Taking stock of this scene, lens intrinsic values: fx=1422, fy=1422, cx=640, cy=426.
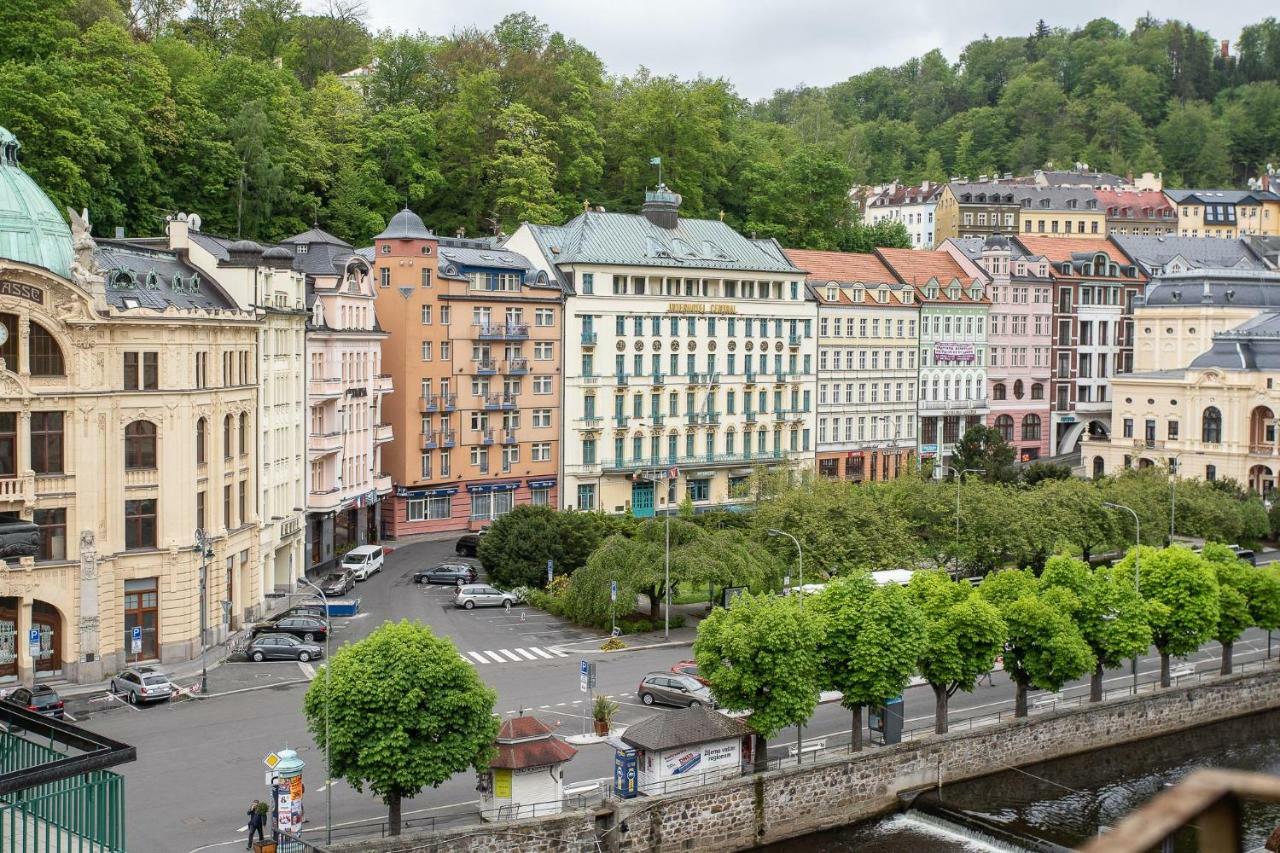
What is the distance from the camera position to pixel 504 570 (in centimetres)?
7206

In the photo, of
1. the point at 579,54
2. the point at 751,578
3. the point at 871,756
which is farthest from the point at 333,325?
the point at 579,54

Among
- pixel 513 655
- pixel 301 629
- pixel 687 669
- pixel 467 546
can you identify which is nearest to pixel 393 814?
pixel 687 669

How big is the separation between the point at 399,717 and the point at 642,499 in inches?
2395

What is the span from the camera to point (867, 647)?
45906 millimetres

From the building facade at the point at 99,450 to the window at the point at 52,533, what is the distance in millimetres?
50

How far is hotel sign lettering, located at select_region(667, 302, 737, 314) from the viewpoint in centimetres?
9775

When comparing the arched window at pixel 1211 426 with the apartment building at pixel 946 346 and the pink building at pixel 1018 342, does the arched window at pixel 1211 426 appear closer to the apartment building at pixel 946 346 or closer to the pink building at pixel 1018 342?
the pink building at pixel 1018 342

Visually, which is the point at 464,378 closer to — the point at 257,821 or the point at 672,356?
the point at 672,356

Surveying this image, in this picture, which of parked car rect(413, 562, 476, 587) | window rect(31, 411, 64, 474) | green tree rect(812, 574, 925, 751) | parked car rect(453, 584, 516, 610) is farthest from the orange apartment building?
green tree rect(812, 574, 925, 751)

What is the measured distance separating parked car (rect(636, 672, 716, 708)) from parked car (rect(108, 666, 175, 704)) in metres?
17.6

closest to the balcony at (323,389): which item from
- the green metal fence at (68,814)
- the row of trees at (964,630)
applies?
the row of trees at (964,630)

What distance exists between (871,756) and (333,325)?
43021 mm

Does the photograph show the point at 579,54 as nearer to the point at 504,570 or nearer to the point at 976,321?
the point at 976,321

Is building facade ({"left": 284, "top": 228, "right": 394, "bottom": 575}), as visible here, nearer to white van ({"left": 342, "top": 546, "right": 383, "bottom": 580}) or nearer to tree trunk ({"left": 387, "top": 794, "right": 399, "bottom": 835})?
white van ({"left": 342, "top": 546, "right": 383, "bottom": 580})
